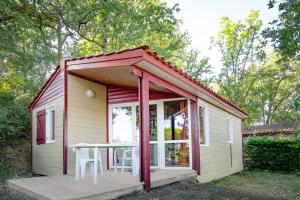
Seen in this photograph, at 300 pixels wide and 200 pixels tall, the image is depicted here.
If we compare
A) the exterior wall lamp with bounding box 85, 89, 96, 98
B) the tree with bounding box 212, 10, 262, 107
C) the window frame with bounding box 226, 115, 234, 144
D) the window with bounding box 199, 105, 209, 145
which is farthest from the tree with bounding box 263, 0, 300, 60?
the tree with bounding box 212, 10, 262, 107

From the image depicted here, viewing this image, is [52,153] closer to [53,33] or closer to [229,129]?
[229,129]

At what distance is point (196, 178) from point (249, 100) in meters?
20.1

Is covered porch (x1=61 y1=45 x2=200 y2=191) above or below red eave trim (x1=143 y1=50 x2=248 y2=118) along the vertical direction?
below

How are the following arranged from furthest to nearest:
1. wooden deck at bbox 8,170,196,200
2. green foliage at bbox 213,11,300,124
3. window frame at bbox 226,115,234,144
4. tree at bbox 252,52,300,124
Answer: green foliage at bbox 213,11,300,124
tree at bbox 252,52,300,124
window frame at bbox 226,115,234,144
wooden deck at bbox 8,170,196,200

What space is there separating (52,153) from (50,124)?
2.71 feet

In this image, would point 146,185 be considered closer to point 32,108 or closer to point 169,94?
point 169,94

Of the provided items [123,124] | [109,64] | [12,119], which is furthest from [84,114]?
[12,119]

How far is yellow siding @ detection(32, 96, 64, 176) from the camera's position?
7.66 m

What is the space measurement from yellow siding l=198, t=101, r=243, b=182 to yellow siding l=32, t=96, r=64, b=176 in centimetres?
372

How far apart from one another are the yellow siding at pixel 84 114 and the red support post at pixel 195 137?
2.42 meters

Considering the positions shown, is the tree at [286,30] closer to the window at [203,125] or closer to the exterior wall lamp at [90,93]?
the window at [203,125]

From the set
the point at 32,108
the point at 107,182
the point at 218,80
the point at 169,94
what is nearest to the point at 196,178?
the point at 169,94

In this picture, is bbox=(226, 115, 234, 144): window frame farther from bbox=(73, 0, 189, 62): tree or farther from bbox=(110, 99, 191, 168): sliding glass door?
bbox=(73, 0, 189, 62): tree

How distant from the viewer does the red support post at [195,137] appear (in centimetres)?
844
